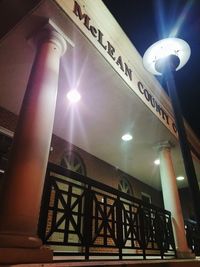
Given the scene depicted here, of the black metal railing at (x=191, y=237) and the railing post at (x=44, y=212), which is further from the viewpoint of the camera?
the black metal railing at (x=191, y=237)

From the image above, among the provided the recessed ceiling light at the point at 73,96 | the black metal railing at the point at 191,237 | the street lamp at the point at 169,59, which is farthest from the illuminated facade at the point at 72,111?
the black metal railing at the point at 191,237

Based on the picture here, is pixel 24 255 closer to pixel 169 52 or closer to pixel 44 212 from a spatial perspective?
pixel 44 212

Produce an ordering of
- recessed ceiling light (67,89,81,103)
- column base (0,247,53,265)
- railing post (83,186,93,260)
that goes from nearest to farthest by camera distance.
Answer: column base (0,247,53,265)
railing post (83,186,93,260)
recessed ceiling light (67,89,81,103)

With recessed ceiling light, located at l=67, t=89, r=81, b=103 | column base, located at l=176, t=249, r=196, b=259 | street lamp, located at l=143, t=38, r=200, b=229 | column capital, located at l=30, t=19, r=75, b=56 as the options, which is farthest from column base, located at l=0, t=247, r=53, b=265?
column base, located at l=176, t=249, r=196, b=259

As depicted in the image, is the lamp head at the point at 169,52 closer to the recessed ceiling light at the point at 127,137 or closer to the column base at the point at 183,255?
the recessed ceiling light at the point at 127,137

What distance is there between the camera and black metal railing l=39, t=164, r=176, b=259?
3443 mm

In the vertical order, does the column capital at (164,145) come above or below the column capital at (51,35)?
above

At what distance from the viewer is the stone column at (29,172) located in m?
2.54

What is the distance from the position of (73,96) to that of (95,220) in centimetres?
331

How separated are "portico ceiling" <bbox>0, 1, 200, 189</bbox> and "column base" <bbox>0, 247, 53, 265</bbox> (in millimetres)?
3603

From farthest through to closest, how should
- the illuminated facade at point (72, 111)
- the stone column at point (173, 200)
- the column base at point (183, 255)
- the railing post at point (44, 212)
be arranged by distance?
the stone column at point (173, 200)
the column base at point (183, 255)
the railing post at point (44, 212)
the illuminated facade at point (72, 111)

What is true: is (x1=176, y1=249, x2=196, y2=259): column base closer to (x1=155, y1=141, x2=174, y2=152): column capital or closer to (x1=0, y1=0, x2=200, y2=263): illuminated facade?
(x1=0, y1=0, x2=200, y2=263): illuminated facade

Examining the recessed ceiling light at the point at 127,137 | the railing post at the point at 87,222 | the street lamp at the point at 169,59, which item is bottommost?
the railing post at the point at 87,222

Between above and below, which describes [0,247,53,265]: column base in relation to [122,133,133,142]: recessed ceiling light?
below
